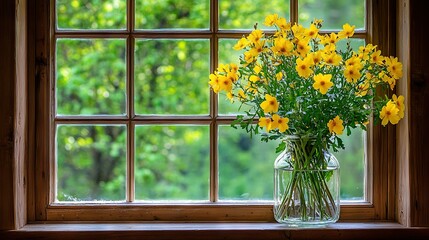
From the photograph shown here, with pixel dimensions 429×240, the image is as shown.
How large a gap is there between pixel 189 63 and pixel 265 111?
1.48 metres

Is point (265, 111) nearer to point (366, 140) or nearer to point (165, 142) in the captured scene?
point (366, 140)

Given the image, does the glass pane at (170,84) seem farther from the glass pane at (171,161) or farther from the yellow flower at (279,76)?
the yellow flower at (279,76)

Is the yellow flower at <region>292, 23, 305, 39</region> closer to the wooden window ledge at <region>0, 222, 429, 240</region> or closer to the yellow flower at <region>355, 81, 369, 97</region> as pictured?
the yellow flower at <region>355, 81, 369, 97</region>

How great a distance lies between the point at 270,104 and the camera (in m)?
1.53

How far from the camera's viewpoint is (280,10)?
2348mm

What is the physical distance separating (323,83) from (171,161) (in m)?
2.41

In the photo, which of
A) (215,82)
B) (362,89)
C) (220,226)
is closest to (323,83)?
(362,89)

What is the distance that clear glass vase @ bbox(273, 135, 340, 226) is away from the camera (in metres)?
1.65

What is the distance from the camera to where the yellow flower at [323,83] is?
1508 millimetres

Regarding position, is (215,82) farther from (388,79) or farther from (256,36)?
(388,79)

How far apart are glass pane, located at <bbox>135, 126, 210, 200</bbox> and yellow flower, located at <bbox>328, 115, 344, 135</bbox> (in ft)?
5.92

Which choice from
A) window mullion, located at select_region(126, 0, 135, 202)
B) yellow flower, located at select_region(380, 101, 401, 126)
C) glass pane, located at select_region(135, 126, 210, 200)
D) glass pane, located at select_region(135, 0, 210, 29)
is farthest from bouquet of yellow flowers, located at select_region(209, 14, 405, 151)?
glass pane, located at select_region(135, 126, 210, 200)

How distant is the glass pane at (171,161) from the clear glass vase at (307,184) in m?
1.62

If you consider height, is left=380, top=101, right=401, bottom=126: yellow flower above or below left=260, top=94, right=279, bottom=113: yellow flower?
below
